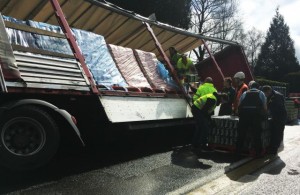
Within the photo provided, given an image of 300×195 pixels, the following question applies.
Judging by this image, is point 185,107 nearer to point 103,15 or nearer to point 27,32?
point 103,15

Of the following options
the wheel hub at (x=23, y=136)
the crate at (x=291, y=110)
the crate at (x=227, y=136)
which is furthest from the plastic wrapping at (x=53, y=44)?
the crate at (x=291, y=110)

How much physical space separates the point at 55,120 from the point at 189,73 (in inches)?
168

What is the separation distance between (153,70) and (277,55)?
45018 millimetres

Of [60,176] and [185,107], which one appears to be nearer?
[60,176]

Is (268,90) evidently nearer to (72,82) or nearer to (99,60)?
(99,60)

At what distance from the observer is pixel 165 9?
67.4 feet

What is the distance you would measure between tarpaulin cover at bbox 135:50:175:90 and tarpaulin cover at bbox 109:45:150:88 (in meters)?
0.19

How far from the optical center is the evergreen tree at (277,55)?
4775 cm

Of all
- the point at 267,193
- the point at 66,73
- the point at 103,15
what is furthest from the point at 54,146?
the point at 103,15

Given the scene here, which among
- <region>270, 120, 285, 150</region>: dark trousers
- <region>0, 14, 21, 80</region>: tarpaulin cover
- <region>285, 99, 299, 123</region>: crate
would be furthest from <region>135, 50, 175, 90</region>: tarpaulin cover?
<region>285, 99, 299, 123</region>: crate

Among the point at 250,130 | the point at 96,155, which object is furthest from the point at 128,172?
the point at 250,130

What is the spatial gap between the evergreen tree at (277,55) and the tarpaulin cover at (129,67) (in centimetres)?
4279

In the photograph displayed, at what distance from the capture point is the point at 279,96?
7.41 m

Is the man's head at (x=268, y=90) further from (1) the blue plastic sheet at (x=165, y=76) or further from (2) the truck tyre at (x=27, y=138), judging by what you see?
(2) the truck tyre at (x=27, y=138)
